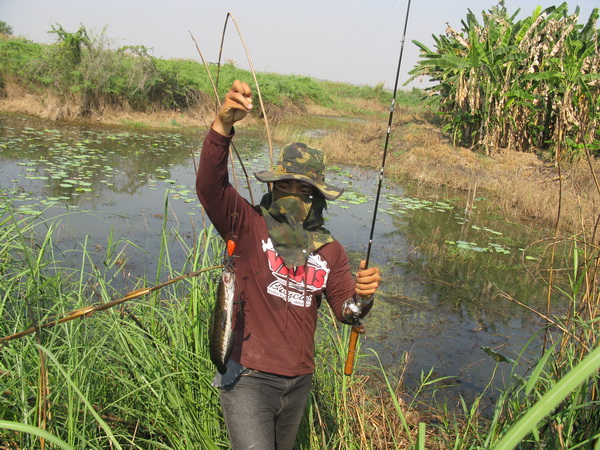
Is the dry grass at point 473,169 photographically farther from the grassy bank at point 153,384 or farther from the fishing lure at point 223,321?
the fishing lure at point 223,321

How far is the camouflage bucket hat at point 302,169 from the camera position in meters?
2.17

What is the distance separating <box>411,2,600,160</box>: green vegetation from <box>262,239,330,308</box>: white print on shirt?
14.6m

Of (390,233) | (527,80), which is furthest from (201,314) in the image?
(527,80)

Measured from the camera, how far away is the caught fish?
192cm

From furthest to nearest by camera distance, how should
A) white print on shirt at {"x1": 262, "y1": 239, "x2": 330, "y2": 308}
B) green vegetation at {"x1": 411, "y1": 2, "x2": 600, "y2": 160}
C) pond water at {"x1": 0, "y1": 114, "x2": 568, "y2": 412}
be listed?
1. green vegetation at {"x1": 411, "y1": 2, "x2": 600, "y2": 160}
2. pond water at {"x1": 0, "y1": 114, "x2": 568, "y2": 412}
3. white print on shirt at {"x1": 262, "y1": 239, "x2": 330, "y2": 308}

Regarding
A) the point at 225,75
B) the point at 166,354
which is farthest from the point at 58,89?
the point at 166,354

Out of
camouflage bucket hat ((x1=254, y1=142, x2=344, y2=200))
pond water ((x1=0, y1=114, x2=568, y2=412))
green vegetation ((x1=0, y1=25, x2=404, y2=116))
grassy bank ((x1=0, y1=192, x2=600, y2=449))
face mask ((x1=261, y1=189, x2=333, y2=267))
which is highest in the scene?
green vegetation ((x1=0, y1=25, x2=404, y2=116))

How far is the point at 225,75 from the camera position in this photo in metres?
27.8

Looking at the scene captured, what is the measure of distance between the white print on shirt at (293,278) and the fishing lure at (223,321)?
0.76ft

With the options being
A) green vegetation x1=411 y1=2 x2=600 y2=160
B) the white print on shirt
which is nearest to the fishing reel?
the white print on shirt

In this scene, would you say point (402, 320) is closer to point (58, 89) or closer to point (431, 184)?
point (431, 184)

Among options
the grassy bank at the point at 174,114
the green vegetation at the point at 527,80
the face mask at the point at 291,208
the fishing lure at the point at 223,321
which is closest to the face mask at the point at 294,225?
the face mask at the point at 291,208

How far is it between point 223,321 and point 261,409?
0.41 metres

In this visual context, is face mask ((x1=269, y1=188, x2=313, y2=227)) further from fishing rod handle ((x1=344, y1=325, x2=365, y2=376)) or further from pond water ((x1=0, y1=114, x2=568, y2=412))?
pond water ((x1=0, y1=114, x2=568, y2=412))
